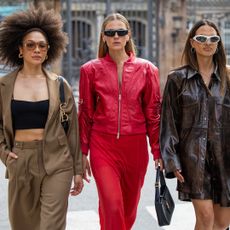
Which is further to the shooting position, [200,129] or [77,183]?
[77,183]

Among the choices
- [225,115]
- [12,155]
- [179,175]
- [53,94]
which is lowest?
[179,175]

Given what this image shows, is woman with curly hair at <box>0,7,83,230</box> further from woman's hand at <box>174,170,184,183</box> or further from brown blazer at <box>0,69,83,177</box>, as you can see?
woman's hand at <box>174,170,184,183</box>

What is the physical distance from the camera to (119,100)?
5.10 metres

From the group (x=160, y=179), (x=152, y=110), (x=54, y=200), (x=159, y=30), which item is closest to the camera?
(x=54, y=200)

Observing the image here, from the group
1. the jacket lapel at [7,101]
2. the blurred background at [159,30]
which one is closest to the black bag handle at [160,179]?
the jacket lapel at [7,101]

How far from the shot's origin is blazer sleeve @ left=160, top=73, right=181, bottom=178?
4.82 m

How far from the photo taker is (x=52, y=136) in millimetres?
4770

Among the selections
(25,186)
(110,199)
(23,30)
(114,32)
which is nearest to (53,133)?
(25,186)

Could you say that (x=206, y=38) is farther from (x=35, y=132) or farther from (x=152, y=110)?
(x=35, y=132)

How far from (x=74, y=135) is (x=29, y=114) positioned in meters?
0.42

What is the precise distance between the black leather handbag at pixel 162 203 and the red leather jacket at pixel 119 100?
0.22 metres

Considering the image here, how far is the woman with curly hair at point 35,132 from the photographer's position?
15.5 feet

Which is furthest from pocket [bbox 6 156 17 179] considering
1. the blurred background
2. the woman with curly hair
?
the blurred background

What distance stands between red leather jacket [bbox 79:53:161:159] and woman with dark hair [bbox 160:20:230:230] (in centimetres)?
31
